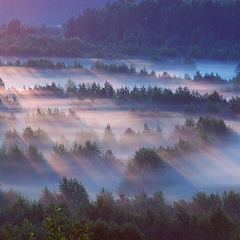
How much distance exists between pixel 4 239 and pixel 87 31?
29220 mm

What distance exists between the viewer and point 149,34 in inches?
1251

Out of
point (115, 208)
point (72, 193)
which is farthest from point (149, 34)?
point (115, 208)

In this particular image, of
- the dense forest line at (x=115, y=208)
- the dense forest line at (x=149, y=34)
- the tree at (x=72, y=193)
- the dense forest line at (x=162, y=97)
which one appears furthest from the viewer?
the dense forest line at (x=149, y=34)

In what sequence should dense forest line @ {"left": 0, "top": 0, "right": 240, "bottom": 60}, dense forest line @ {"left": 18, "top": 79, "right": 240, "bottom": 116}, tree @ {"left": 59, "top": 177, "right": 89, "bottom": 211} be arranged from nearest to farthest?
tree @ {"left": 59, "top": 177, "right": 89, "bottom": 211} → dense forest line @ {"left": 18, "top": 79, "right": 240, "bottom": 116} → dense forest line @ {"left": 0, "top": 0, "right": 240, "bottom": 60}

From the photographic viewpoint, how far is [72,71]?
2405cm

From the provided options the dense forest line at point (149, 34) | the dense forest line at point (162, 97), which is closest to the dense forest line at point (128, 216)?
the dense forest line at point (162, 97)

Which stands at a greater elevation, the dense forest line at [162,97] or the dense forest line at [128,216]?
the dense forest line at [128,216]

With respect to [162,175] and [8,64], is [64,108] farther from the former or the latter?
[8,64]

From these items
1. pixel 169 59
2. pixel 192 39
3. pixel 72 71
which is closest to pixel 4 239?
pixel 72 71

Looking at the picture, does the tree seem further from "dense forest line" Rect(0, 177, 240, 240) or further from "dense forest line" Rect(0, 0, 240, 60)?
"dense forest line" Rect(0, 0, 240, 60)

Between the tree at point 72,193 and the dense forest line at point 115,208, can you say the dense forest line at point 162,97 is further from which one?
the tree at point 72,193

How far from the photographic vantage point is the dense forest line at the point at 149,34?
→ 28.6 meters

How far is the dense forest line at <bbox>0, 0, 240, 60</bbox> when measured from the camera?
28.6 meters

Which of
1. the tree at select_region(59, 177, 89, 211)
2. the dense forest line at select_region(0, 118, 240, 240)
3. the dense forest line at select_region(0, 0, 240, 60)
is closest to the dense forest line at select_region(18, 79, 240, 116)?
the dense forest line at select_region(0, 118, 240, 240)
